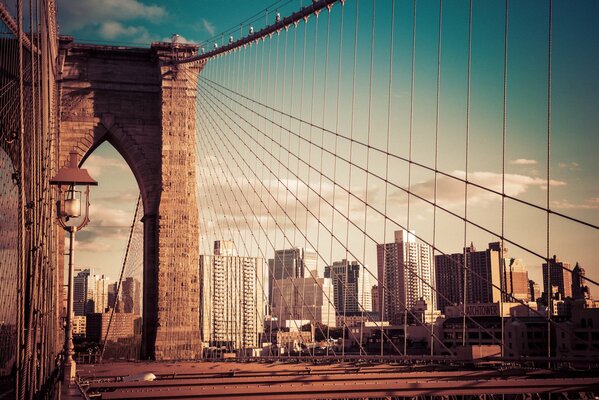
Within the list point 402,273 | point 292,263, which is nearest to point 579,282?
point 402,273

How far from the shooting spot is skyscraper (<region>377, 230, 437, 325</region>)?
12945mm

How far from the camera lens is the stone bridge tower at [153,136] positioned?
A: 20.1 metres

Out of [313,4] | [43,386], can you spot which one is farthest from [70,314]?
[313,4]

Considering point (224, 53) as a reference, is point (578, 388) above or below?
below

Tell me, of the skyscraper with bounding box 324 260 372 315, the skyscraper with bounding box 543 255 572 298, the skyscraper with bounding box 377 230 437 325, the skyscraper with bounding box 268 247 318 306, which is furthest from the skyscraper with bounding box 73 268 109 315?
the skyscraper with bounding box 543 255 572 298

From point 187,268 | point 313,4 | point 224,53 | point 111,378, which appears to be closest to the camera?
point 111,378

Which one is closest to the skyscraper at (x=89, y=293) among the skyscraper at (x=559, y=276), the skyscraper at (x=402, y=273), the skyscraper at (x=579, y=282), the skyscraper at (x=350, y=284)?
the skyscraper at (x=350, y=284)

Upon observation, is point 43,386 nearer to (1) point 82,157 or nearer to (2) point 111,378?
(2) point 111,378

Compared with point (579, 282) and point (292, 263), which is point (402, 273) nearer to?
point (292, 263)

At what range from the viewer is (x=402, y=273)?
47.4 metres

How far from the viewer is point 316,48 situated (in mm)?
16500

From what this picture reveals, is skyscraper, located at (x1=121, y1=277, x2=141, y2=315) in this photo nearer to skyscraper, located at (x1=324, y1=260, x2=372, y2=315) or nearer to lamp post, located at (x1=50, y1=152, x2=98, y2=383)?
skyscraper, located at (x1=324, y1=260, x2=372, y2=315)

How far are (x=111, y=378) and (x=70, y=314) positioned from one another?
11.3ft

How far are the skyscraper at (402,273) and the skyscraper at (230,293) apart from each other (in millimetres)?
3376
